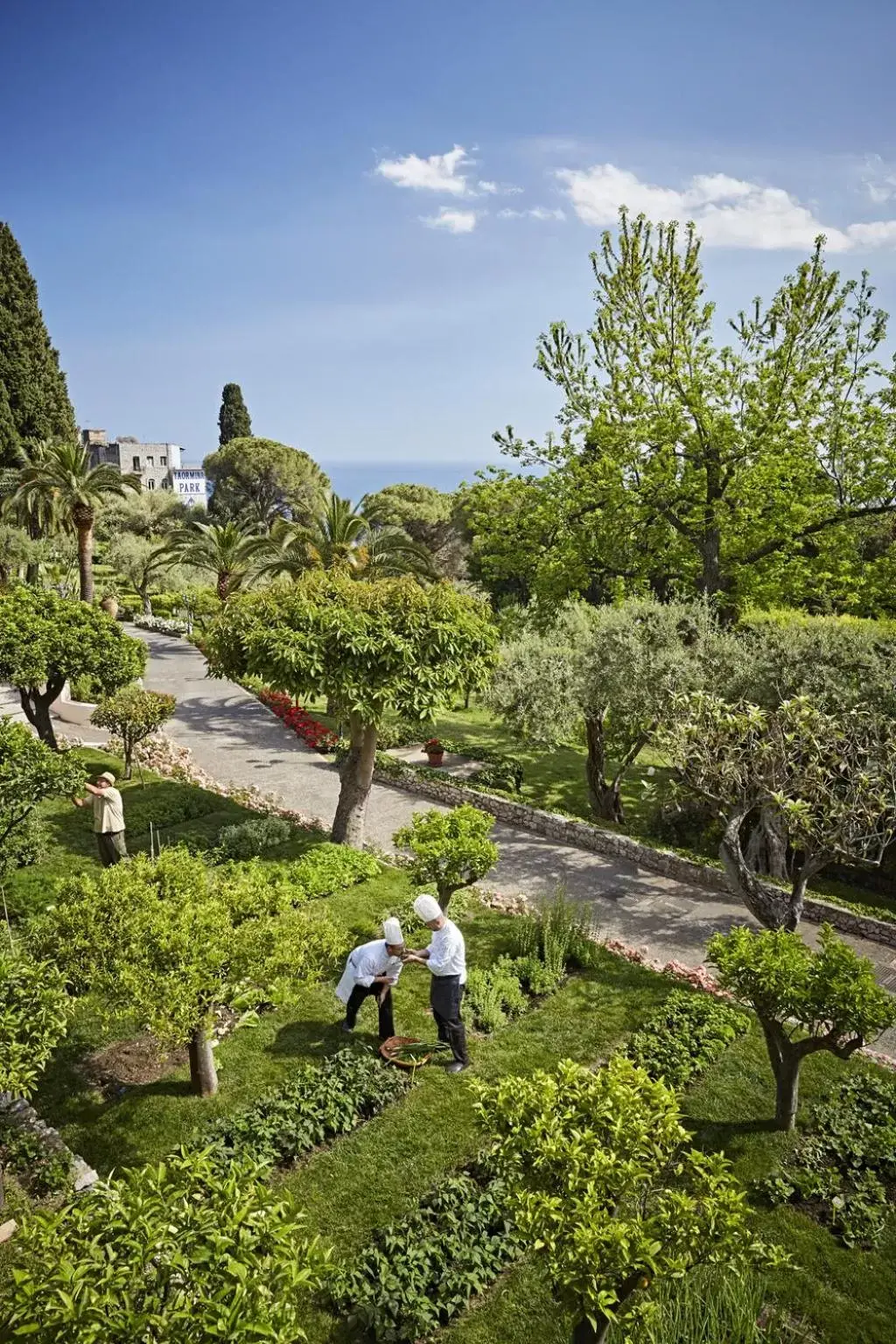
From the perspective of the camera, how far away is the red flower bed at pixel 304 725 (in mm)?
21234

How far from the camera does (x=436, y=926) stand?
8.25m

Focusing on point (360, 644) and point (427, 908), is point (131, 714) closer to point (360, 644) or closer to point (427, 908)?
point (360, 644)

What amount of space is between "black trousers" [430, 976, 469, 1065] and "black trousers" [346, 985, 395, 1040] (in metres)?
0.57

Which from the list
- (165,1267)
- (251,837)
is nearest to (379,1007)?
(165,1267)

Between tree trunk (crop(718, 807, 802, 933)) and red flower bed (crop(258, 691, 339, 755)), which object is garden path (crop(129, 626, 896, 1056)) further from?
tree trunk (crop(718, 807, 802, 933))

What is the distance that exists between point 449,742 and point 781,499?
11810mm

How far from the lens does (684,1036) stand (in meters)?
8.86

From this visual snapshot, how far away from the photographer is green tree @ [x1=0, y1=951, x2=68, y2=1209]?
5.79m

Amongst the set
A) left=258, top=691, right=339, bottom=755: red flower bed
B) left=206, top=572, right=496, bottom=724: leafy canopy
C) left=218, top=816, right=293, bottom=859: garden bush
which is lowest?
left=218, top=816, right=293, bottom=859: garden bush

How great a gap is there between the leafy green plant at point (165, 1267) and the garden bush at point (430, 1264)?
1742 millimetres

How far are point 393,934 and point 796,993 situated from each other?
3.84 m

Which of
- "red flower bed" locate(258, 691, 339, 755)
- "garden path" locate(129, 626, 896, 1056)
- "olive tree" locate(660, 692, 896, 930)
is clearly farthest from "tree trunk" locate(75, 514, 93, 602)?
"olive tree" locate(660, 692, 896, 930)

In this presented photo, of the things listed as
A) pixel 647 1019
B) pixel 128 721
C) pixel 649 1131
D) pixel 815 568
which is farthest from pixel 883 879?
pixel 128 721

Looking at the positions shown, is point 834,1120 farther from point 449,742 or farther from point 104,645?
point 449,742
